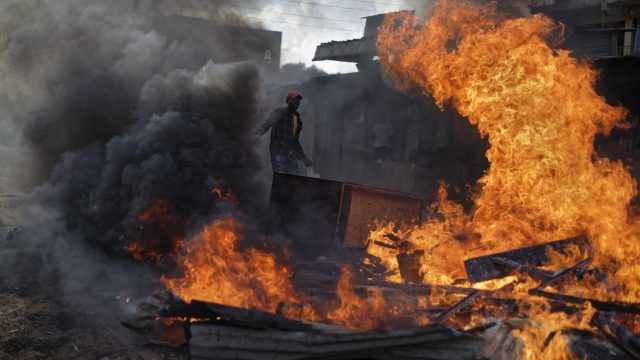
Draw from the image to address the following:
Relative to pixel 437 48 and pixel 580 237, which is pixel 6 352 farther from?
pixel 437 48

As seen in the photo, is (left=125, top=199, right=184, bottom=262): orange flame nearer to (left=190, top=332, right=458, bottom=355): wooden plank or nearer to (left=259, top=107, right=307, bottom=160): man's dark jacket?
(left=259, top=107, right=307, bottom=160): man's dark jacket

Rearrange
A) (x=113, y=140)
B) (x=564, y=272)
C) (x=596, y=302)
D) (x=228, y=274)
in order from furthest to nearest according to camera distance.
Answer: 1. (x=113, y=140)
2. (x=228, y=274)
3. (x=564, y=272)
4. (x=596, y=302)

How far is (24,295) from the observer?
6.59m

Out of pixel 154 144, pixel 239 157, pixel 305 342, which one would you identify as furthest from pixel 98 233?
pixel 305 342

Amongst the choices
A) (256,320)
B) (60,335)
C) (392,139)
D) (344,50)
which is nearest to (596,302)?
(256,320)

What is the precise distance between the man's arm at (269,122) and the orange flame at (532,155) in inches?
126

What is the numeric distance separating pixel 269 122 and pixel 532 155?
16.2ft

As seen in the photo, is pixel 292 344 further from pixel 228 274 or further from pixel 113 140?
pixel 113 140

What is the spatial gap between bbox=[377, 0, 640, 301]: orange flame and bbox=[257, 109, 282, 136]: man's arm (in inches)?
126

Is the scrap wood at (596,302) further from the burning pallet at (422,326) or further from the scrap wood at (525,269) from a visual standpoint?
the scrap wood at (525,269)

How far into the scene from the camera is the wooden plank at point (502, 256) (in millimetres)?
6098

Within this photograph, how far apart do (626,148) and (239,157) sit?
7.29m

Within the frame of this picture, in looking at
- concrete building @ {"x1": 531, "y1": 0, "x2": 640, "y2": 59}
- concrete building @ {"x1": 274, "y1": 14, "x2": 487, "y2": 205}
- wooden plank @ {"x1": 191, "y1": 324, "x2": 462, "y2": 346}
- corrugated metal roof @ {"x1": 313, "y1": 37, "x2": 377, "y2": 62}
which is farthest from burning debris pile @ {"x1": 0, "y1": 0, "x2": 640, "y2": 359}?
concrete building @ {"x1": 531, "y1": 0, "x2": 640, "y2": 59}

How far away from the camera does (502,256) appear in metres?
6.18
